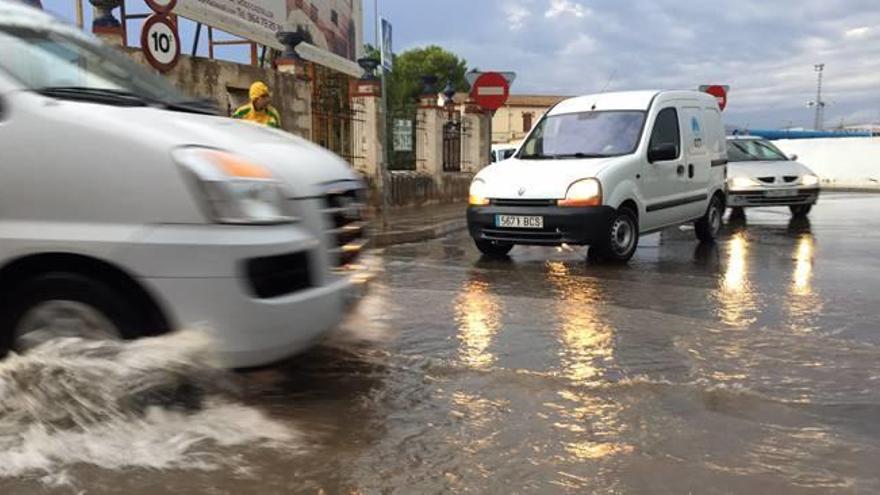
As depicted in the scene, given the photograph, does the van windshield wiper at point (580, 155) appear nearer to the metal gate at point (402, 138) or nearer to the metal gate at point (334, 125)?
the metal gate at point (334, 125)

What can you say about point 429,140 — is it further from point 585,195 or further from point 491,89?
point 585,195

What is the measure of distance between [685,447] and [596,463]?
0.43m

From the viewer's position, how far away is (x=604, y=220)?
8008 millimetres

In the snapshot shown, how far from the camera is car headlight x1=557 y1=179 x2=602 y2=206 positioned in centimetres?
793

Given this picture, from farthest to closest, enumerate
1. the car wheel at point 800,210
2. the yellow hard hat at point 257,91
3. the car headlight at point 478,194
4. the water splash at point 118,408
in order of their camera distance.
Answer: the car wheel at point 800,210
the car headlight at point 478,194
the yellow hard hat at point 257,91
the water splash at point 118,408

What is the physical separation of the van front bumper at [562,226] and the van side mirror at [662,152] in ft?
3.54

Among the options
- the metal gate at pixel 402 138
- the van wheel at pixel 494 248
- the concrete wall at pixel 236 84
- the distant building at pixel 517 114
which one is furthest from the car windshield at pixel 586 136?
the distant building at pixel 517 114

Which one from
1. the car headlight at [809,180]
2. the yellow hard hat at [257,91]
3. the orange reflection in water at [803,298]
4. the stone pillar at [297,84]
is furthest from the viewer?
the car headlight at [809,180]

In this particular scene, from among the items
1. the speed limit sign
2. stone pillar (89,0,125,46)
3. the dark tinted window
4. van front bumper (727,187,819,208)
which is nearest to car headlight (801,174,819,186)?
van front bumper (727,187,819,208)

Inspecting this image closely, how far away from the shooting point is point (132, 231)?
126 inches

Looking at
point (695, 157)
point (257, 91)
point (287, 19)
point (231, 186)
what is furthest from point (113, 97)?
point (287, 19)

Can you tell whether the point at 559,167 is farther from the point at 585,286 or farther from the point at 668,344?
the point at 668,344

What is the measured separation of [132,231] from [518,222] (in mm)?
5394

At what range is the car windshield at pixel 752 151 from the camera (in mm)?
14383
